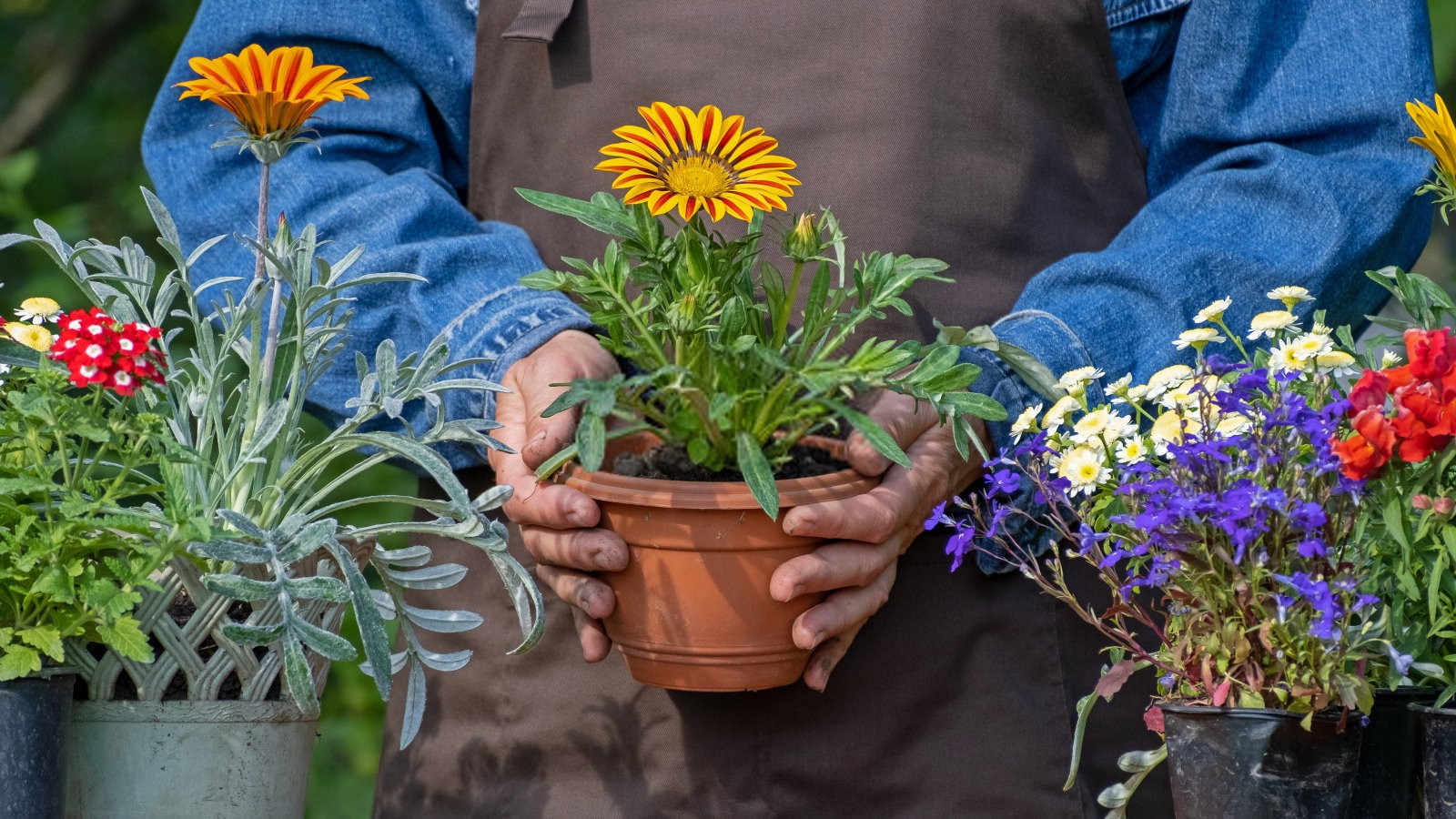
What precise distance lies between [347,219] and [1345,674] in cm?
102

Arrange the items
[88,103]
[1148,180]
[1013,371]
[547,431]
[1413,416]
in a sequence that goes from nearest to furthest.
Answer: [1413,416], [547,431], [1013,371], [1148,180], [88,103]

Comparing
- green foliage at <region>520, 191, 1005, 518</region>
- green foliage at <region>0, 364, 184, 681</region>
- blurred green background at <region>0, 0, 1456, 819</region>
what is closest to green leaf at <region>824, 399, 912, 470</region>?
green foliage at <region>520, 191, 1005, 518</region>

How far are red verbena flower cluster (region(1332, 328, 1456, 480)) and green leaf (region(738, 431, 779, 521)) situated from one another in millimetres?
366

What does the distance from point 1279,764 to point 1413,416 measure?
213 millimetres

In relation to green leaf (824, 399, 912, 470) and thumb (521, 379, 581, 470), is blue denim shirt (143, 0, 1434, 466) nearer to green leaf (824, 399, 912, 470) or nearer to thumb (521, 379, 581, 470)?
thumb (521, 379, 581, 470)

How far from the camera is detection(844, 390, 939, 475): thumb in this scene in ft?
3.64

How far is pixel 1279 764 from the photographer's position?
82 centimetres

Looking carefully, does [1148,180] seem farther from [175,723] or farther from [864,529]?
[175,723]

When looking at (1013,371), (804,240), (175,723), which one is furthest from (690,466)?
(175,723)

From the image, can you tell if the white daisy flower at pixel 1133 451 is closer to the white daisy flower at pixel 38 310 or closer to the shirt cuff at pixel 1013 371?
the shirt cuff at pixel 1013 371

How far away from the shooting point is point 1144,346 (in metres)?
1.34

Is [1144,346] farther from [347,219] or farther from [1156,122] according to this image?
[347,219]

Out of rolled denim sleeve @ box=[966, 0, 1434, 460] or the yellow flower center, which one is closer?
the yellow flower center

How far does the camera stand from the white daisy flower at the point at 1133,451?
37.0 inches
